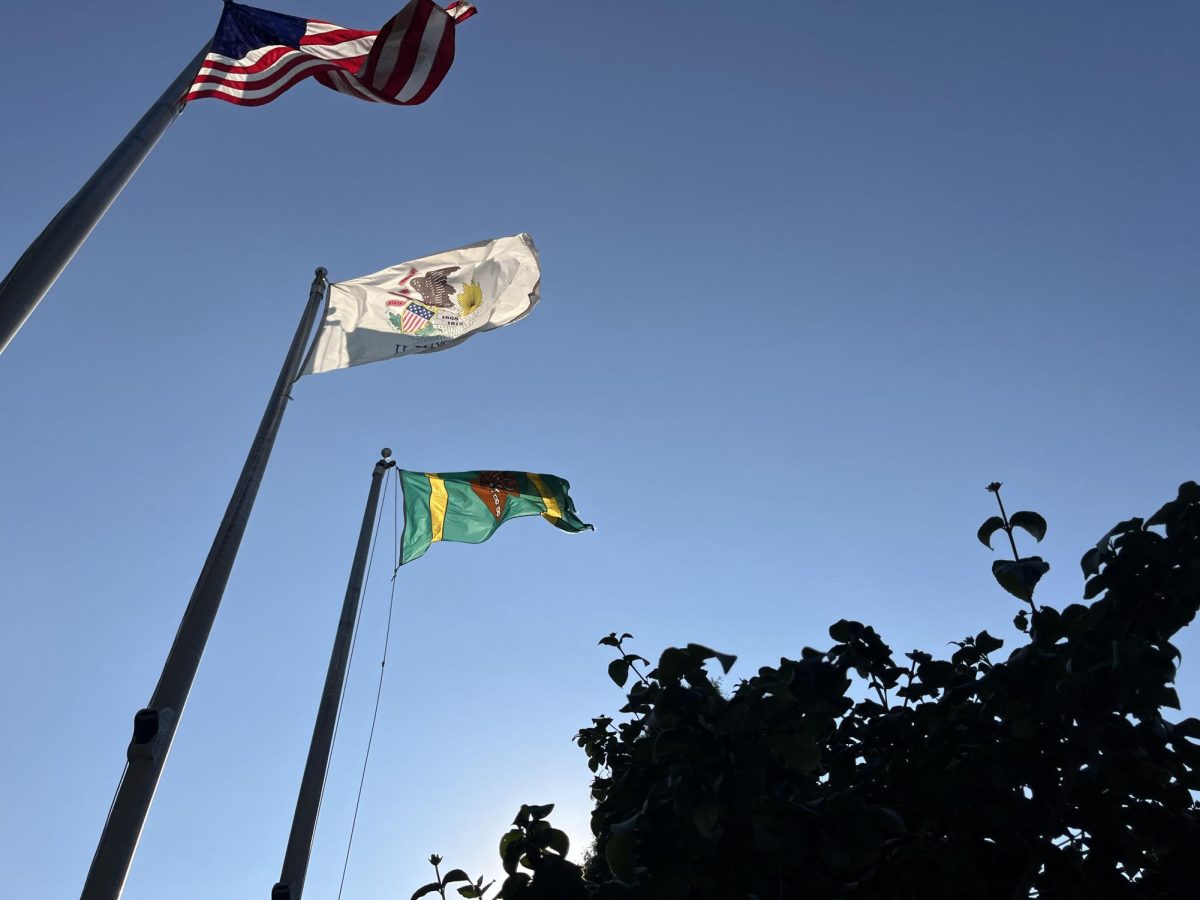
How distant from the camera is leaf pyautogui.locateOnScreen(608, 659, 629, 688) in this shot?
393cm

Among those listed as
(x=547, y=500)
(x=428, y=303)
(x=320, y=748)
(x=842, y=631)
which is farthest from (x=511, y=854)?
(x=547, y=500)

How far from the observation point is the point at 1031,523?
3.46 meters

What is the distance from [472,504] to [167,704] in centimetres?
634

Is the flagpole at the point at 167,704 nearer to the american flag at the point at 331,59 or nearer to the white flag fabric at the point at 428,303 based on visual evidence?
the white flag fabric at the point at 428,303

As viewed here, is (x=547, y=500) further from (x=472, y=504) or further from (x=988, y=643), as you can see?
(x=988, y=643)

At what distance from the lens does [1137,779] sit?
311 centimetres

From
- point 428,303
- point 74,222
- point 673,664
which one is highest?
point 428,303

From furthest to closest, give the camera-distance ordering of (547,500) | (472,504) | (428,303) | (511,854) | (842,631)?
(547,500)
(472,504)
(428,303)
(842,631)
(511,854)

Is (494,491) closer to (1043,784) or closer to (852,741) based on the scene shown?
(852,741)

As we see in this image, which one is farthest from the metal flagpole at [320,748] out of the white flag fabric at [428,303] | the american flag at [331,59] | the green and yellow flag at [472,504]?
the american flag at [331,59]

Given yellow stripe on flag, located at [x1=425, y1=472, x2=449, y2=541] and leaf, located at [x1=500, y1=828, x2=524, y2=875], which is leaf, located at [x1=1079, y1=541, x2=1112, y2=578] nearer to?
leaf, located at [x1=500, y1=828, x2=524, y2=875]

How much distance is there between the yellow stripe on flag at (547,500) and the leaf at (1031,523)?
29.9 ft

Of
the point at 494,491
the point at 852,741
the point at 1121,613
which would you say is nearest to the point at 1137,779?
the point at 1121,613

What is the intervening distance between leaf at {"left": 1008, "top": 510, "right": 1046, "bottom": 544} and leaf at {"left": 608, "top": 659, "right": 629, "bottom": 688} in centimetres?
166
